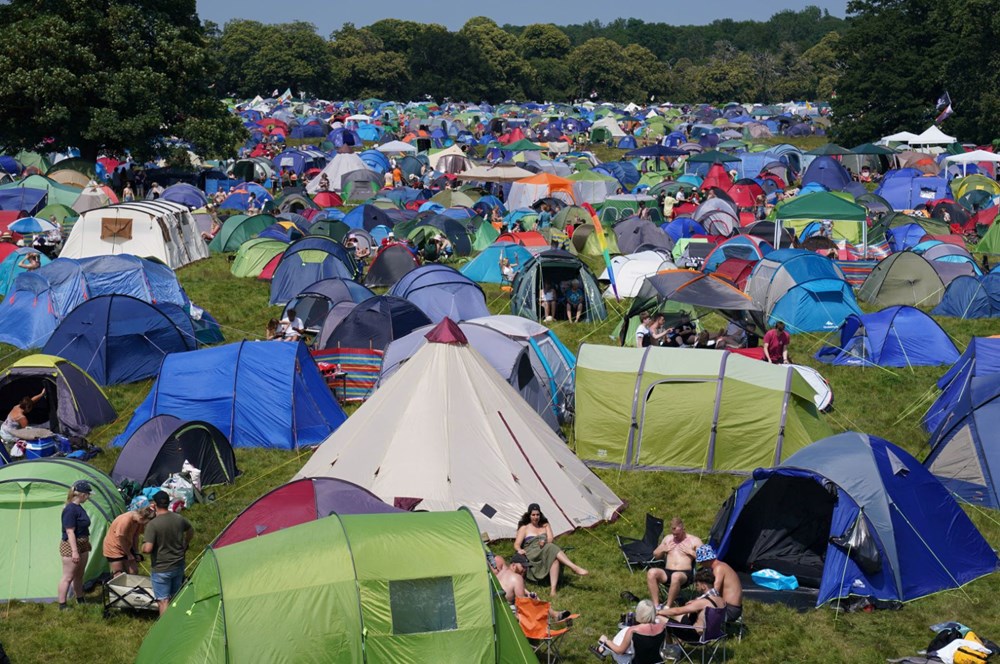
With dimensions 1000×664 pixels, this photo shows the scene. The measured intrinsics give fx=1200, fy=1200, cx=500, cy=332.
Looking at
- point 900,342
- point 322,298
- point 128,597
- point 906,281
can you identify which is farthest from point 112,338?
point 906,281

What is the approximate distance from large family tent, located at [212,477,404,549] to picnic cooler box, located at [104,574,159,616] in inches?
34.3

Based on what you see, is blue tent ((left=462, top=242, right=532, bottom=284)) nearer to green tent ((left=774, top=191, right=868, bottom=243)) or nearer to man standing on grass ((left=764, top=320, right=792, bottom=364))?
green tent ((left=774, top=191, right=868, bottom=243))

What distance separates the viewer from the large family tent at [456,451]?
44.6 ft

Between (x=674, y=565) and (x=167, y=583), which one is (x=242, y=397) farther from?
(x=674, y=565)

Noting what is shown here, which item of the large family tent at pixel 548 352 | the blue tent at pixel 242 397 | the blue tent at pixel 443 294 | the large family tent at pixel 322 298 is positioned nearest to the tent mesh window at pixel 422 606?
the blue tent at pixel 242 397

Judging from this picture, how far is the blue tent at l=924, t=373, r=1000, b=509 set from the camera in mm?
14508

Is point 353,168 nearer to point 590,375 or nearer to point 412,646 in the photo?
point 590,375

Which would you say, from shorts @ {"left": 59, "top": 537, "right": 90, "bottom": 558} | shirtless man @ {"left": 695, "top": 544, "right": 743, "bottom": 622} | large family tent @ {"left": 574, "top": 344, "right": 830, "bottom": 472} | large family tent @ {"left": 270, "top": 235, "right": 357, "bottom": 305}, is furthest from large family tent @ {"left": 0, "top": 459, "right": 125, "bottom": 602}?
large family tent @ {"left": 270, "top": 235, "right": 357, "bottom": 305}

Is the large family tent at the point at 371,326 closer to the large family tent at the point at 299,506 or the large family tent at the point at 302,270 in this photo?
the large family tent at the point at 302,270

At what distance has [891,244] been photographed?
99.8 feet

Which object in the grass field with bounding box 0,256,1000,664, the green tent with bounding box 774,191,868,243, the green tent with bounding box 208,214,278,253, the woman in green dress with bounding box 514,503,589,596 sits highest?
the green tent with bounding box 774,191,868,243

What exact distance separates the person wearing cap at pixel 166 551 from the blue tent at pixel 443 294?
11.2 m

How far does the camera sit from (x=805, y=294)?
76.2 ft

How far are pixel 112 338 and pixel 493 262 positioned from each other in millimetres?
10044
